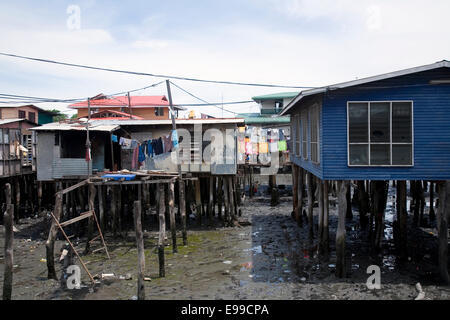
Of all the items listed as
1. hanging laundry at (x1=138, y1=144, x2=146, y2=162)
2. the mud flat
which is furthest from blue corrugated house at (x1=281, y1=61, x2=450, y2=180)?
hanging laundry at (x1=138, y1=144, x2=146, y2=162)

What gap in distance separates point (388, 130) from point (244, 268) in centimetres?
607

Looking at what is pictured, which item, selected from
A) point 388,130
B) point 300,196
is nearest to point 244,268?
point 388,130

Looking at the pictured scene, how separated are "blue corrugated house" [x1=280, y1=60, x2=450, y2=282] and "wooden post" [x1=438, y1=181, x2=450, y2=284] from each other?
0.02 m

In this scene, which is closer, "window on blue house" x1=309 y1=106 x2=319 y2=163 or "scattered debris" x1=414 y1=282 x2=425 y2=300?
"scattered debris" x1=414 y1=282 x2=425 y2=300

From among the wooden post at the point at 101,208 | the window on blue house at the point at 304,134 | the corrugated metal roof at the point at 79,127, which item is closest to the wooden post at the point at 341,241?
the window on blue house at the point at 304,134

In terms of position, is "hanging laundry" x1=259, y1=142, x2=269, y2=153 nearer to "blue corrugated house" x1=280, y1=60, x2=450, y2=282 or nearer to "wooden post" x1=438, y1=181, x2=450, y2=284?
"blue corrugated house" x1=280, y1=60, x2=450, y2=282

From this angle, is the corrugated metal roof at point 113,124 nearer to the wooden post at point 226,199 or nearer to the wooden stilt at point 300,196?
the wooden post at point 226,199

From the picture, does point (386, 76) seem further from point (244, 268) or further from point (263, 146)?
point (263, 146)

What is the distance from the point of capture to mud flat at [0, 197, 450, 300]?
36.7 ft

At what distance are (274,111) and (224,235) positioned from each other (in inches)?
1027

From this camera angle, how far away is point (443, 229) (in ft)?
37.8

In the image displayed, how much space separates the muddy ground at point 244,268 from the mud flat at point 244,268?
3cm
